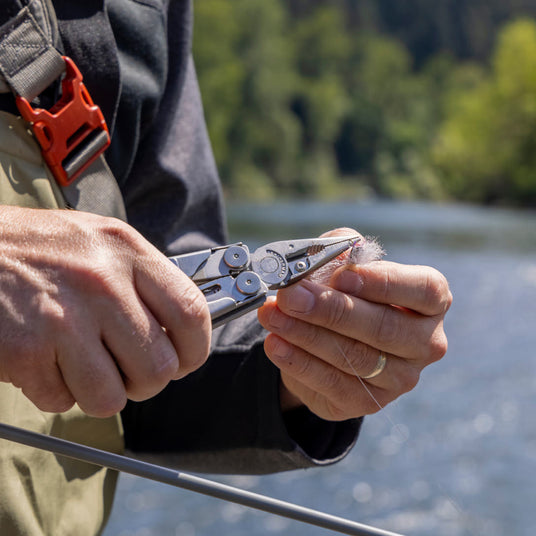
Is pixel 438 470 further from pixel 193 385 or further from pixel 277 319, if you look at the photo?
pixel 277 319

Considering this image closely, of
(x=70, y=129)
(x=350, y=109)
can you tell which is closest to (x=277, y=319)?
(x=70, y=129)

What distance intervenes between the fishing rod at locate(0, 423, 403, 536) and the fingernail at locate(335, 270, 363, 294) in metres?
0.31

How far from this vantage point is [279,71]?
A: 140ft

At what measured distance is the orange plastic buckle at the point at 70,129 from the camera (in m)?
1.06

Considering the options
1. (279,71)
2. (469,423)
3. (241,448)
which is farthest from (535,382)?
(279,71)

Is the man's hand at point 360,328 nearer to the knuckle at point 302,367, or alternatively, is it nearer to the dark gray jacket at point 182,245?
the knuckle at point 302,367

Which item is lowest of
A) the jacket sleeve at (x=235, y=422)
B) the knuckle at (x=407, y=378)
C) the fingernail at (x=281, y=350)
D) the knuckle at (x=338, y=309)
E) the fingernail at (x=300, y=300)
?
the jacket sleeve at (x=235, y=422)

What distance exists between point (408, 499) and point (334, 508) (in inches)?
28.0

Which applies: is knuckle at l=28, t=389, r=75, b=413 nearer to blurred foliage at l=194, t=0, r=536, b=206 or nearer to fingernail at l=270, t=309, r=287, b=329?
fingernail at l=270, t=309, r=287, b=329

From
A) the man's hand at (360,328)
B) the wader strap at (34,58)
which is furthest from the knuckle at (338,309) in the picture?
the wader strap at (34,58)

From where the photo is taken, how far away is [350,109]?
49188 millimetres

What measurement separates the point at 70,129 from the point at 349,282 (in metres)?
0.45

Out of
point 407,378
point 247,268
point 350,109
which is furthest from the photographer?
point 350,109

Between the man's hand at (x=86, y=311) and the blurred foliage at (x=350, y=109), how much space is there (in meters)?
33.3
